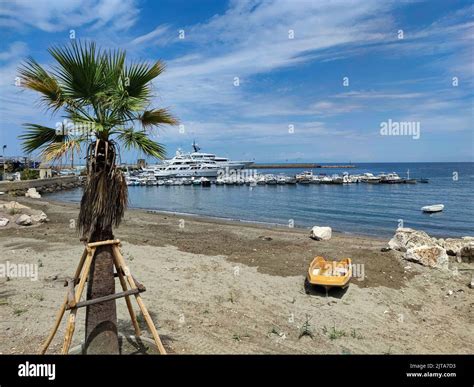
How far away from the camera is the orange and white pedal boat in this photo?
10805mm

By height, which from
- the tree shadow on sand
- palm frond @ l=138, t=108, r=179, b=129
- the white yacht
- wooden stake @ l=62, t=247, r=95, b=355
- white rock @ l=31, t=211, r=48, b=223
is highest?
the white yacht

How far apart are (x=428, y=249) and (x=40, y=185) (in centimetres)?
6274

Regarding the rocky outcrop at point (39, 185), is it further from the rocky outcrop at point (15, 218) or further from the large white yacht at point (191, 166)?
the large white yacht at point (191, 166)

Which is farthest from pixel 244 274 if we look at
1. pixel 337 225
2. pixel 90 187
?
pixel 337 225

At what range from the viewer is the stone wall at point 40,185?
4791cm

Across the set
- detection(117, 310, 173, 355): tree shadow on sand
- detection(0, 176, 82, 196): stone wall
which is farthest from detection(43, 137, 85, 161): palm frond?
detection(0, 176, 82, 196): stone wall

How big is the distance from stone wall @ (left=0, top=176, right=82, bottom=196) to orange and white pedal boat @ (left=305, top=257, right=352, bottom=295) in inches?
1099

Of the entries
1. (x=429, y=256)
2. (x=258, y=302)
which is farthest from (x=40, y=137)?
(x=429, y=256)

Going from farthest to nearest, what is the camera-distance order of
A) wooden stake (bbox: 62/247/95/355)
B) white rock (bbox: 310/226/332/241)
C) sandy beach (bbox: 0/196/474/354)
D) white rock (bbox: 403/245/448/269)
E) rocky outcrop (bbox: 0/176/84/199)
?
rocky outcrop (bbox: 0/176/84/199), white rock (bbox: 310/226/332/241), white rock (bbox: 403/245/448/269), sandy beach (bbox: 0/196/474/354), wooden stake (bbox: 62/247/95/355)

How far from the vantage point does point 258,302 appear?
9.91m

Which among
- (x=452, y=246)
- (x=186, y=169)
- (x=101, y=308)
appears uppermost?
(x=186, y=169)

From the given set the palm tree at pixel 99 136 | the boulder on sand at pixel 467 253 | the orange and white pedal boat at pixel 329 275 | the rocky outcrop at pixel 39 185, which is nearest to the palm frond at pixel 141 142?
the palm tree at pixel 99 136

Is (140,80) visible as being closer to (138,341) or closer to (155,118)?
(155,118)

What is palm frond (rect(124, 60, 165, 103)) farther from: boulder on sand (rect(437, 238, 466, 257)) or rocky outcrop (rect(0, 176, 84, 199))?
rocky outcrop (rect(0, 176, 84, 199))
